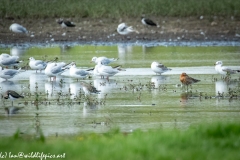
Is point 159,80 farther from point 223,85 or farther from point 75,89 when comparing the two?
point 75,89

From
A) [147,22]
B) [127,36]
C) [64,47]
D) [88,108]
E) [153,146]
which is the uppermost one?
[147,22]

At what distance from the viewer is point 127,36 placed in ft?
109

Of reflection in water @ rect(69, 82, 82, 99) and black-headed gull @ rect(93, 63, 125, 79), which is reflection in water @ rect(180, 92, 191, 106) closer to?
reflection in water @ rect(69, 82, 82, 99)

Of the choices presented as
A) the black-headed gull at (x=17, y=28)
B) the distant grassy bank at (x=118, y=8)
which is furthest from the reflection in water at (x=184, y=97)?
the distant grassy bank at (x=118, y=8)

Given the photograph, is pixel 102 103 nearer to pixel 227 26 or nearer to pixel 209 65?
pixel 209 65

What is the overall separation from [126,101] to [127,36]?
1767 centimetres

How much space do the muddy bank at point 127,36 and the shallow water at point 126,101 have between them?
7.37 m

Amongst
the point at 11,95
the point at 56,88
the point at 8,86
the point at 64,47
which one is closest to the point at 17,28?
the point at 64,47

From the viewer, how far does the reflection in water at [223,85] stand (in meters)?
17.2

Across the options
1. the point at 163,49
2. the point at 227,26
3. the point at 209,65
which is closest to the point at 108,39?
the point at 163,49

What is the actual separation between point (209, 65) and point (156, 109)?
29.4 ft

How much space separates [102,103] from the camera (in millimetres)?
15609

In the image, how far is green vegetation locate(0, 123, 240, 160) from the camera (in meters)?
8.47

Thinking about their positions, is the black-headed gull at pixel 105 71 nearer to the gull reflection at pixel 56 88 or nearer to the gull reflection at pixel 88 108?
the gull reflection at pixel 56 88
